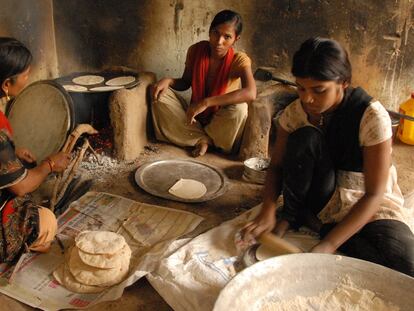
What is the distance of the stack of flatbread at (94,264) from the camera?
1.69 metres

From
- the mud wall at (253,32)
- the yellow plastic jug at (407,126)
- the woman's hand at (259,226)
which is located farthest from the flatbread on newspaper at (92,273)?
the yellow plastic jug at (407,126)

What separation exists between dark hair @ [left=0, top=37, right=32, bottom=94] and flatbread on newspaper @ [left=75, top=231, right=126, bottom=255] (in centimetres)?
63

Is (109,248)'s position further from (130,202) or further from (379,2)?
(379,2)

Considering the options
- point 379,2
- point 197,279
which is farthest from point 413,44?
point 197,279

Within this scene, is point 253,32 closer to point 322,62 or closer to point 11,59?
point 322,62

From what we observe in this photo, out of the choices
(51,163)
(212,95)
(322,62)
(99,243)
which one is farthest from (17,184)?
(212,95)

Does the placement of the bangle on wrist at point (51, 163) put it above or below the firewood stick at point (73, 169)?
above

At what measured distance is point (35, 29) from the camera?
122 inches

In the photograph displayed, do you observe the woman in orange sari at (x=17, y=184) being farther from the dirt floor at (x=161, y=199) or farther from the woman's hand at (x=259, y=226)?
Result: the woman's hand at (x=259, y=226)

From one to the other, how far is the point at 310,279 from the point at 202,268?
1.41ft

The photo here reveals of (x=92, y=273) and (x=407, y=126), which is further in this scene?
(x=407, y=126)

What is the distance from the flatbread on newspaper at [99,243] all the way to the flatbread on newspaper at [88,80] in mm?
1484

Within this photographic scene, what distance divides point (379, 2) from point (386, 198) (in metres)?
1.85

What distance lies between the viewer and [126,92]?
2723mm
